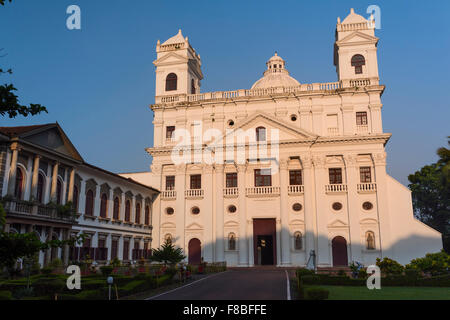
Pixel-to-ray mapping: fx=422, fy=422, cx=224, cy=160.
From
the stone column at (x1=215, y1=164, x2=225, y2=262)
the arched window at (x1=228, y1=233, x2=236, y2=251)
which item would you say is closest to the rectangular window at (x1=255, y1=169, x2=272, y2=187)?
the stone column at (x1=215, y1=164, x2=225, y2=262)

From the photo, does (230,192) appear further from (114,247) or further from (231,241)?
(114,247)

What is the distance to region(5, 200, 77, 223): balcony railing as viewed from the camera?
23.5 metres

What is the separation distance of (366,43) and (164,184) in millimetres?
25482

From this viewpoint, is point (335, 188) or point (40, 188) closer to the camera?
point (40, 188)

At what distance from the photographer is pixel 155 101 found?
46812 millimetres

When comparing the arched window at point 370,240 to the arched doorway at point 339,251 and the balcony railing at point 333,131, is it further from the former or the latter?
the balcony railing at point 333,131

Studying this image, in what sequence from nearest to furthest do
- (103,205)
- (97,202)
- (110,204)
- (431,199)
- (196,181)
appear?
(97,202) < (103,205) < (110,204) < (196,181) < (431,199)

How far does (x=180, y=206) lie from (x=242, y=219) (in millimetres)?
6614

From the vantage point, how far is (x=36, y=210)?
2561cm

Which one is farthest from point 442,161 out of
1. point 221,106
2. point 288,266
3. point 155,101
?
point 155,101

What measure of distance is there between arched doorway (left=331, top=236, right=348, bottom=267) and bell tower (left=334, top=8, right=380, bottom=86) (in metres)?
15.6

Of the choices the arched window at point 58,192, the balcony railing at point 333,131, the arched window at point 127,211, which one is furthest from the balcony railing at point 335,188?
the arched window at point 58,192

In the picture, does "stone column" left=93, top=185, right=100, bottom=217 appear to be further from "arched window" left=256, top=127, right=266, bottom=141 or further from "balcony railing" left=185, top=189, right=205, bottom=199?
"arched window" left=256, top=127, right=266, bottom=141

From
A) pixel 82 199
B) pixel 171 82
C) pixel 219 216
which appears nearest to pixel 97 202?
pixel 82 199
